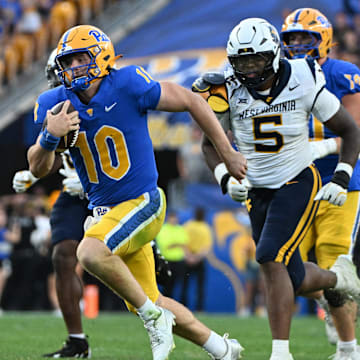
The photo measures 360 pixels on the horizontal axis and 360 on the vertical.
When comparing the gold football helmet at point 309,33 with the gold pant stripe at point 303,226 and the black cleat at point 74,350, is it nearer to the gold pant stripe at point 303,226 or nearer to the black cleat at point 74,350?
the gold pant stripe at point 303,226

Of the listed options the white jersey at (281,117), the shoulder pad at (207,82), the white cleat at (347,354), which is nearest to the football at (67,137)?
the shoulder pad at (207,82)

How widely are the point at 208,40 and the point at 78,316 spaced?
978 centimetres

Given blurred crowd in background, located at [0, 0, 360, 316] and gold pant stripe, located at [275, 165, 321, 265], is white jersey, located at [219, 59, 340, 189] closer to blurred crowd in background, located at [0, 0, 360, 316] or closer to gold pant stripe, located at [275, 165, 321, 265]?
gold pant stripe, located at [275, 165, 321, 265]

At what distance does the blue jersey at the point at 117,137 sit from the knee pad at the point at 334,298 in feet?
4.70

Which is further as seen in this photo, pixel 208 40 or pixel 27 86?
pixel 27 86

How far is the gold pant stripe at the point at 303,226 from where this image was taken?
4469 millimetres

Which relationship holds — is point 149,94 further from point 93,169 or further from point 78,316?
point 78,316

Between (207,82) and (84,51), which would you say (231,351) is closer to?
(207,82)

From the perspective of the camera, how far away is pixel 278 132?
470cm

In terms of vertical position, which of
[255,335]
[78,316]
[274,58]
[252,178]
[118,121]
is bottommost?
[255,335]

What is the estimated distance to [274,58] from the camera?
4.64 m

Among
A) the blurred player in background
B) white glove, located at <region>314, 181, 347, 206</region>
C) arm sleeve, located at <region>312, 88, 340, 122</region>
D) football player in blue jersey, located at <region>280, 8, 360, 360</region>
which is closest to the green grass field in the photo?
the blurred player in background

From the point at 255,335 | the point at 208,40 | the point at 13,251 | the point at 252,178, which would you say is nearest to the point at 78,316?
the point at 252,178

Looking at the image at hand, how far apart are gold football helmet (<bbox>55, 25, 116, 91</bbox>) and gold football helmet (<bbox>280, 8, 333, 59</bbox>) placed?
5.51 feet
